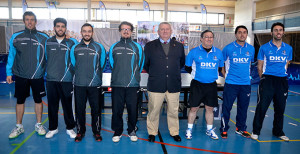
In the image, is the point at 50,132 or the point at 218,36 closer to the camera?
the point at 50,132

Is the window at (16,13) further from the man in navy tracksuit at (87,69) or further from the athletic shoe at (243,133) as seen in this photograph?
the athletic shoe at (243,133)

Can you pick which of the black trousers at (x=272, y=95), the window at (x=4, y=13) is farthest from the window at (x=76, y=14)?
the black trousers at (x=272, y=95)

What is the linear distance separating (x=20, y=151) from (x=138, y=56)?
7.07ft

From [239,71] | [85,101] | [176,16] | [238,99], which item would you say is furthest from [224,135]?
[176,16]

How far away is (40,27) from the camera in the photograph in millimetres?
14352

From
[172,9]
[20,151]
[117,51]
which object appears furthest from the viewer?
[172,9]

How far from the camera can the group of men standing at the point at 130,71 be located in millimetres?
3293

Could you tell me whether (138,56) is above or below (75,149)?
above

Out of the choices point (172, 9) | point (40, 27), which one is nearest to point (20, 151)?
point (40, 27)

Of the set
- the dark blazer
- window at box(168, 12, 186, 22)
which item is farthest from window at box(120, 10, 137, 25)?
the dark blazer

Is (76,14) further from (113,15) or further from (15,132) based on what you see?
(15,132)

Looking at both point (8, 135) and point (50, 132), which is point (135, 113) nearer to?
point (50, 132)

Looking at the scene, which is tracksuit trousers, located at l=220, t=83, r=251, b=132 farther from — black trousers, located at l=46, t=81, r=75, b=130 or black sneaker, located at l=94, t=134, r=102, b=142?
black trousers, located at l=46, t=81, r=75, b=130

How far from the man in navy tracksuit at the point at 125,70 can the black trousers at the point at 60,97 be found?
2.40ft
